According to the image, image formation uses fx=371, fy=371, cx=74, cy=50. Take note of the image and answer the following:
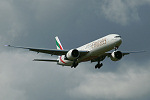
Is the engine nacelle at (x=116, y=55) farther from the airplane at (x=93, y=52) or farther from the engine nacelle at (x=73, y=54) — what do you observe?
the engine nacelle at (x=73, y=54)

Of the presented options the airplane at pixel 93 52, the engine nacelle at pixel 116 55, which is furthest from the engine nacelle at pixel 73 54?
the engine nacelle at pixel 116 55

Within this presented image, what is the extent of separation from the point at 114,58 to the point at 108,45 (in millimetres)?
5937

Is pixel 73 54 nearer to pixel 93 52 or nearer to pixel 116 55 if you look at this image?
pixel 93 52

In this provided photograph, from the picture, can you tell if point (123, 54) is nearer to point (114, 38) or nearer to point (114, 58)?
point (114, 58)

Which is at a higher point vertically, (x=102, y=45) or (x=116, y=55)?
(x=116, y=55)

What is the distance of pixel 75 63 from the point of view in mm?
65875

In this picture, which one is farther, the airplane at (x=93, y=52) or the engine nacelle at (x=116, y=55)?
the engine nacelle at (x=116, y=55)

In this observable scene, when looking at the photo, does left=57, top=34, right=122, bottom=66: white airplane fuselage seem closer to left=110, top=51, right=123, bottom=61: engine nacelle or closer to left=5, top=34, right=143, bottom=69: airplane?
left=5, top=34, right=143, bottom=69: airplane

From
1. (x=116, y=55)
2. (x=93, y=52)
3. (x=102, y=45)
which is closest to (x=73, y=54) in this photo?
(x=93, y=52)

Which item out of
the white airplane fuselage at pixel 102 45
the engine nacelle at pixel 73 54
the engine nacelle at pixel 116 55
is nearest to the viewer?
the white airplane fuselage at pixel 102 45

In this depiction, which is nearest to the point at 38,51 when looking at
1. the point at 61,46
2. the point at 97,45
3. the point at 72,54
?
the point at 72,54

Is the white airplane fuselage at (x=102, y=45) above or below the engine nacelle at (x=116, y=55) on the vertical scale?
below

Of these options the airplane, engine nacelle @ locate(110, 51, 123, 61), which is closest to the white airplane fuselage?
the airplane

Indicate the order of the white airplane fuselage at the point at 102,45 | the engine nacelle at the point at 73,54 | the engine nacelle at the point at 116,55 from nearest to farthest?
the white airplane fuselage at the point at 102,45
the engine nacelle at the point at 73,54
the engine nacelle at the point at 116,55
